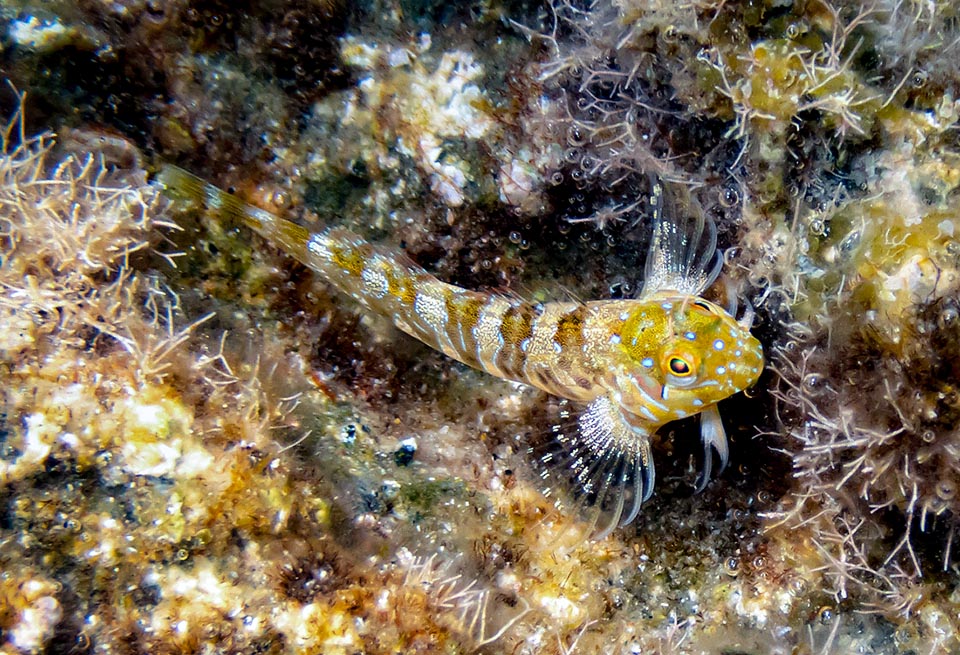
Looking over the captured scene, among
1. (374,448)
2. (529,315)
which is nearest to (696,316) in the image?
(529,315)

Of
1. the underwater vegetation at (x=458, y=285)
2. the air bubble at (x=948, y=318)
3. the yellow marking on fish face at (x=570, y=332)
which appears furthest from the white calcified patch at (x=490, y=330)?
the air bubble at (x=948, y=318)

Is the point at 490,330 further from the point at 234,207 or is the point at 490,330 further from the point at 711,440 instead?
the point at 234,207

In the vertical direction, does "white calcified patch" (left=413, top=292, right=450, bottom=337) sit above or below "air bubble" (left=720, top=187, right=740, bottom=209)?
below

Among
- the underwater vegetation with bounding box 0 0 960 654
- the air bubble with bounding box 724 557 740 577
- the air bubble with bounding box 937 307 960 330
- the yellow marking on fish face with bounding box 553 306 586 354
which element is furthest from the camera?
the yellow marking on fish face with bounding box 553 306 586 354

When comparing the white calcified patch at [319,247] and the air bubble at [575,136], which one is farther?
the white calcified patch at [319,247]

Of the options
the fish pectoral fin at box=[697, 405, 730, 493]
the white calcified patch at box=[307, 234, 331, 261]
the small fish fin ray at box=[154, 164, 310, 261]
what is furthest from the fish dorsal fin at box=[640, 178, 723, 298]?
the small fish fin ray at box=[154, 164, 310, 261]

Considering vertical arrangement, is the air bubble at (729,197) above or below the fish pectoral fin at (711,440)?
above

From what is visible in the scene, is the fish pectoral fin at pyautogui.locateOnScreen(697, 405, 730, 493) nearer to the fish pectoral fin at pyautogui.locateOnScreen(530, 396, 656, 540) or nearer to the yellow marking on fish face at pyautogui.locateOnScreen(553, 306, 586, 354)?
the fish pectoral fin at pyautogui.locateOnScreen(530, 396, 656, 540)

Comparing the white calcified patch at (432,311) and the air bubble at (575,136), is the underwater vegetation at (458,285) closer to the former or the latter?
the air bubble at (575,136)
